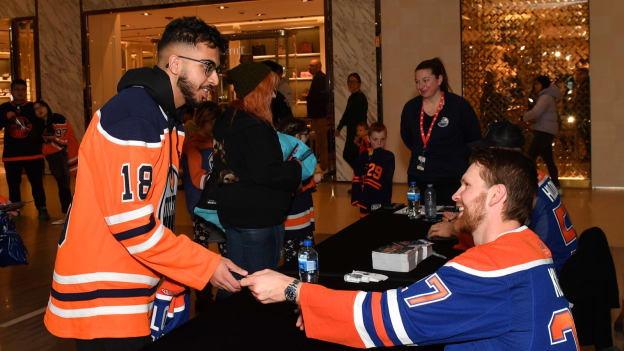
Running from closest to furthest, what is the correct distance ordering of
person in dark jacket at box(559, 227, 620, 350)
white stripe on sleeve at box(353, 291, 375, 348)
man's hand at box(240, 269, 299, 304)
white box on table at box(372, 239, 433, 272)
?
1. white stripe on sleeve at box(353, 291, 375, 348)
2. man's hand at box(240, 269, 299, 304)
3. person in dark jacket at box(559, 227, 620, 350)
4. white box on table at box(372, 239, 433, 272)

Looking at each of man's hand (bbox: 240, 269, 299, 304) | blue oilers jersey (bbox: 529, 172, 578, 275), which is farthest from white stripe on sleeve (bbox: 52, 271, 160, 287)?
blue oilers jersey (bbox: 529, 172, 578, 275)

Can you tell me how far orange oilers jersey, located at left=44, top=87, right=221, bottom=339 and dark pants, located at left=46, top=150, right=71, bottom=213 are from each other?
6606 millimetres

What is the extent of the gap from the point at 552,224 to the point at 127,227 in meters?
1.84

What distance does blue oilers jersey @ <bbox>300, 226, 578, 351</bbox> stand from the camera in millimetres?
1634

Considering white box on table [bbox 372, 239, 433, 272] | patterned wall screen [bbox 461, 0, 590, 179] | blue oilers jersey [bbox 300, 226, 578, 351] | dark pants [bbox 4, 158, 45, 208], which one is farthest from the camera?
patterned wall screen [bbox 461, 0, 590, 179]

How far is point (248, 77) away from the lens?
336cm

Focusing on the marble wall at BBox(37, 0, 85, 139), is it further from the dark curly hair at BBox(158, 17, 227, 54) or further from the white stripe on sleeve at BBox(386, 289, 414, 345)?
the white stripe on sleeve at BBox(386, 289, 414, 345)

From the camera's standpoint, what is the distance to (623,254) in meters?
5.57

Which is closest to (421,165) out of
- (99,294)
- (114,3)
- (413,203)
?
(413,203)

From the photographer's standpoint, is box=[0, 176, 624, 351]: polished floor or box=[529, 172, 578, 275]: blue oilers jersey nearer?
box=[529, 172, 578, 275]: blue oilers jersey

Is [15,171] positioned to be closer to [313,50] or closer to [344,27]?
[344,27]

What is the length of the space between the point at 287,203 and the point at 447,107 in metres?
1.62

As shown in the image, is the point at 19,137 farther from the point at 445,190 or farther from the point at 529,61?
the point at 529,61

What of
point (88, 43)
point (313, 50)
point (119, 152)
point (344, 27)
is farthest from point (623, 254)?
point (88, 43)
